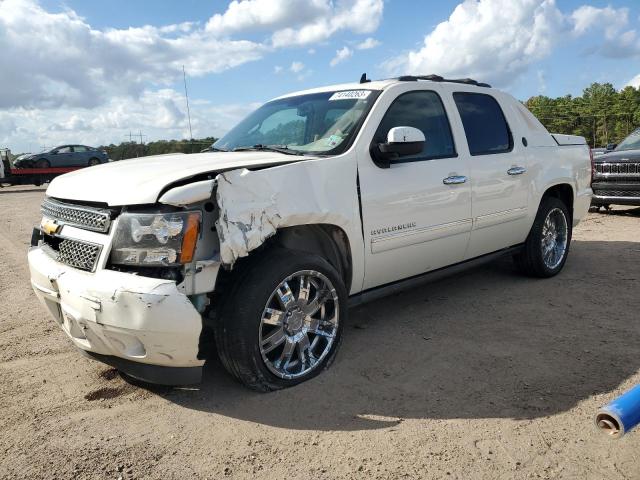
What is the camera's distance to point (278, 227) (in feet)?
10.4

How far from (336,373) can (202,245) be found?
49.6 inches

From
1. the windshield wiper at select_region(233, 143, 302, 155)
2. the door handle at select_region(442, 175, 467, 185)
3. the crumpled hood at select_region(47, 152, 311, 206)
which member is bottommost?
the door handle at select_region(442, 175, 467, 185)

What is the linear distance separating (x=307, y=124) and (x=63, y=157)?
2416cm

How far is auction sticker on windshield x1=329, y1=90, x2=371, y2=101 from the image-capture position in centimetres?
404

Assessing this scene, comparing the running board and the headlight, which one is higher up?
the headlight

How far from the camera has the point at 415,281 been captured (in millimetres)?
4242

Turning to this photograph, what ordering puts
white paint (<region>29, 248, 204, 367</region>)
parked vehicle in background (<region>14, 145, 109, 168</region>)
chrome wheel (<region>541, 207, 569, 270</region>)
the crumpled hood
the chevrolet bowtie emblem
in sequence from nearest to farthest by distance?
white paint (<region>29, 248, 204, 367</region>) → the crumpled hood → the chevrolet bowtie emblem → chrome wheel (<region>541, 207, 569, 270</region>) → parked vehicle in background (<region>14, 145, 109, 168</region>)

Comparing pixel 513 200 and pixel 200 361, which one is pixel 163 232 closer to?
pixel 200 361

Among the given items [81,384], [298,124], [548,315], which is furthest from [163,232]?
[548,315]

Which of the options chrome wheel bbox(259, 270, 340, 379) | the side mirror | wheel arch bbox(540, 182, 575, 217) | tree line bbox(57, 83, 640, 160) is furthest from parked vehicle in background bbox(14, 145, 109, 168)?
tree line bbox(57, 83, 640, 160)

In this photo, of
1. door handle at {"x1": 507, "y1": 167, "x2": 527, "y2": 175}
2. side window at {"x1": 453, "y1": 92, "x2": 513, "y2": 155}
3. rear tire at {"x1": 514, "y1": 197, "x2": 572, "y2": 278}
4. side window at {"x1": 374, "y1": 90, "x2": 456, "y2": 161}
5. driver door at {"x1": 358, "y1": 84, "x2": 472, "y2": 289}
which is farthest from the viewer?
rear tire at {"x1": 514, "y1": 197, "x2": 572, "y2": 278}

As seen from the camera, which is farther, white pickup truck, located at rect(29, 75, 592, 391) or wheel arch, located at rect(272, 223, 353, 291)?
wheel arch, located at rect(272, 223, 353, 291)

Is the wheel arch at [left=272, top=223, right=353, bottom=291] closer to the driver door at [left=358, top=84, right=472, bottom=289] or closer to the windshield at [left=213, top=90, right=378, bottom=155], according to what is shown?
the driver door at [left=358, top=84, right=472, bottom=289]

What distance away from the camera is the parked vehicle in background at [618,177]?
31.7 ft
